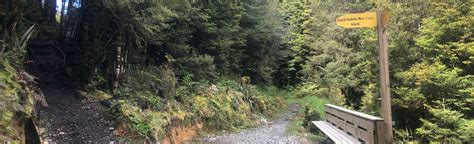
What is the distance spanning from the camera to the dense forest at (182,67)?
749 centimetres

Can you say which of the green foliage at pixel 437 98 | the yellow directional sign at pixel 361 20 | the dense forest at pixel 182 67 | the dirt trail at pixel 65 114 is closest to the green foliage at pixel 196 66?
the dense forest at pixel 182 67

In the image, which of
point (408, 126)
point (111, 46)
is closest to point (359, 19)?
point (408, 126)

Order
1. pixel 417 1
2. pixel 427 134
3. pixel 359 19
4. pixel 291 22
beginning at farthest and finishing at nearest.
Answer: pixel 291 22 → pixel 417 1 → pixel 427 134 → pixel 359 19

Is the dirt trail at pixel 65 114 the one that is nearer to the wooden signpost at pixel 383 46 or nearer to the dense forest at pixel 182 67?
the dense forest at pixel 182 67

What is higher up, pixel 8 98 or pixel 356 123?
pixel 8 98

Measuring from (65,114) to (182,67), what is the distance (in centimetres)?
598

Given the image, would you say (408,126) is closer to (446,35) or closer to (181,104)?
(446,35)

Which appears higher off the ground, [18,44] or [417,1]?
[417,1]

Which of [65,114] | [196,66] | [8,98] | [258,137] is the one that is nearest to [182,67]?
[196,66]

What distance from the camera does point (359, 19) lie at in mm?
6285

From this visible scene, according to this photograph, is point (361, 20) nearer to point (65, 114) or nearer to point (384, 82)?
point (384, 82)

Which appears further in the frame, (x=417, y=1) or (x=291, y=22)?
(x=291, y=22)

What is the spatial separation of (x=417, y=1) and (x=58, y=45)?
996 centimetres

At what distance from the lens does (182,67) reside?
13.5m
